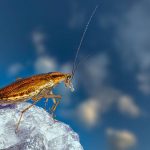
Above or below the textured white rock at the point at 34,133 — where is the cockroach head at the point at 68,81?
above

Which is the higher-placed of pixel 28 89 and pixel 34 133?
pixel 28 89

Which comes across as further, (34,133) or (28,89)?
(28,89)

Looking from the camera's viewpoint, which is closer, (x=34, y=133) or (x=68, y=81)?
(x=34, y=133)

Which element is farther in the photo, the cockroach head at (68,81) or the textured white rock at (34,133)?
the cockroach head at (68,81)

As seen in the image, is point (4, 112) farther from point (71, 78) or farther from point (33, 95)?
point (71, 78)

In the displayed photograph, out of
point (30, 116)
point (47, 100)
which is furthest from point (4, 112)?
point (47, 100)

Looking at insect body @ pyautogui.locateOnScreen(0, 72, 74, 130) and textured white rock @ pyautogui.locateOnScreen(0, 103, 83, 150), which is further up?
insect body @ pyautogui.locateOnScreen(0, 72, 74, 130)

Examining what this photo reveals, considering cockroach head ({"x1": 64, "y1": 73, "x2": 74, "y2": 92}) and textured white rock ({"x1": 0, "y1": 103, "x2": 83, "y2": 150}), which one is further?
cockroach head ({"x1": 64, "y1": 73, "x2": 74, "y2": 92})

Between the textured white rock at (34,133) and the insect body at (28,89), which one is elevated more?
the insect body at (28,89)
